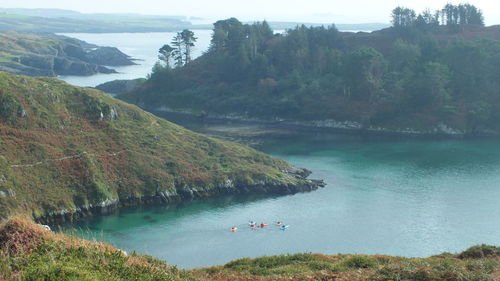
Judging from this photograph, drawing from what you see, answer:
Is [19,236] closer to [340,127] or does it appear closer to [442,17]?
[340,127]

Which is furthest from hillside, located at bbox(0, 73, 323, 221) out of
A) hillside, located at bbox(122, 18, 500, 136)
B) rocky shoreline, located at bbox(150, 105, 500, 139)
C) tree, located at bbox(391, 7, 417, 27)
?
tree, located at bbox(391, 7, 417, 27)

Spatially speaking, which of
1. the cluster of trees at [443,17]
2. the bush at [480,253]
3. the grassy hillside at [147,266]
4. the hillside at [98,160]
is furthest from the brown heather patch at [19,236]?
the cluster of trees at [443,17]

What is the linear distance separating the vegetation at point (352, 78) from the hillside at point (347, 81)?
0.75 feet

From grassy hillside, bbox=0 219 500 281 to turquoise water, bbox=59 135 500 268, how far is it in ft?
77.5

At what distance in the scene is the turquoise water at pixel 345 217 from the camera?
6147cm

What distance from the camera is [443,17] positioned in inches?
7092

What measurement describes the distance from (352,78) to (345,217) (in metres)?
74.2

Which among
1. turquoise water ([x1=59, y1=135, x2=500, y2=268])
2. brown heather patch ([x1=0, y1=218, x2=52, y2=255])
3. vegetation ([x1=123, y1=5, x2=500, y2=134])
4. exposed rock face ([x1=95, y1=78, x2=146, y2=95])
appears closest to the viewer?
brown heather patch ([x1=0, y1=218, x2=52, y2=255])

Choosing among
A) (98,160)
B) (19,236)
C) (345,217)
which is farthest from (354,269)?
(98,160)

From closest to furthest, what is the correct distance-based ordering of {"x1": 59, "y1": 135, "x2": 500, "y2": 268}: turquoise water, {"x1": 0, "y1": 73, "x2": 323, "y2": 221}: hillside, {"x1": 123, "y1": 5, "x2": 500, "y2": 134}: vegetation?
{"x1": 59, "y1": 135, "x2": 500, "y2": 268}: turquoise water
{"x1": 0, "y1": 73, "x2": 323, "y2": 221}: hillside
{"x1": 123, "y1": 5, "x2": 500, "y2": 134}: vegetation

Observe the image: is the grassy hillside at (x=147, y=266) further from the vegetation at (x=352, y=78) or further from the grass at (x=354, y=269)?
the vegetation at (x=352, y=78)

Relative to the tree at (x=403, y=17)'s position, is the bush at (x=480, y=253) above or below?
below

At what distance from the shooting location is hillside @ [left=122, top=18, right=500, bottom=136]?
133 m

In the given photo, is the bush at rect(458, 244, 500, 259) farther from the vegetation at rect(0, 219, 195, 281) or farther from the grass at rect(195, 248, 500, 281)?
the vegetation at rect(0, 219, 195, 281)
